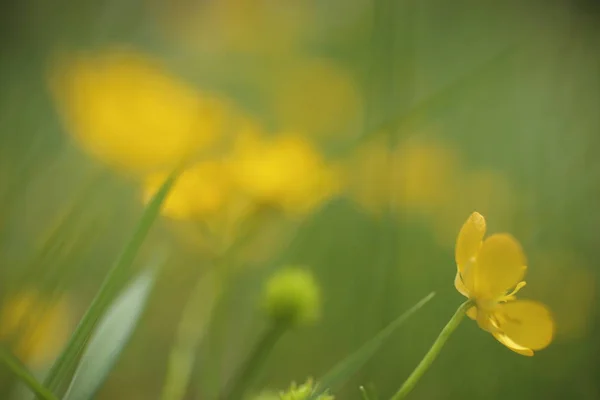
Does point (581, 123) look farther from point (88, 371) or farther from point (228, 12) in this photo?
point (88, 371)

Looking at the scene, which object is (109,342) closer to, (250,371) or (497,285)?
(250,371)

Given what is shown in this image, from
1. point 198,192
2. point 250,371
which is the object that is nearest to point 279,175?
point 198,192

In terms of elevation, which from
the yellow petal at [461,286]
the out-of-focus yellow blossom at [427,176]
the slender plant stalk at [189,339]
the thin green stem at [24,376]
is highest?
the yellow petal at [461,286]

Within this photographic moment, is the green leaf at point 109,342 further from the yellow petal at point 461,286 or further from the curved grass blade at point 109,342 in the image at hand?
the yellow petal at point 461,286

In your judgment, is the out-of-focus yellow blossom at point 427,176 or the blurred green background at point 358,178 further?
the out-of-focus yellow blossom at point 427,176

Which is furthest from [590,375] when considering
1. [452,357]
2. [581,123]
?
[581,123]

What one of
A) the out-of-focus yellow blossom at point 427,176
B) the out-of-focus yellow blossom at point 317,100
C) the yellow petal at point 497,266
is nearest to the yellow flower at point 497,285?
the yellow petal at point 497,266

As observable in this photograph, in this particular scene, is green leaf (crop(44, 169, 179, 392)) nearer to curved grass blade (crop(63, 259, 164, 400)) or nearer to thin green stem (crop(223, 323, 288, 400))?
A: curved grass blade (crop(63, 259, 164, 400))

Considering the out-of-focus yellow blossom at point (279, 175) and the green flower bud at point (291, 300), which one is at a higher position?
the out-of-focus yellow blossom at point (279, 175)
